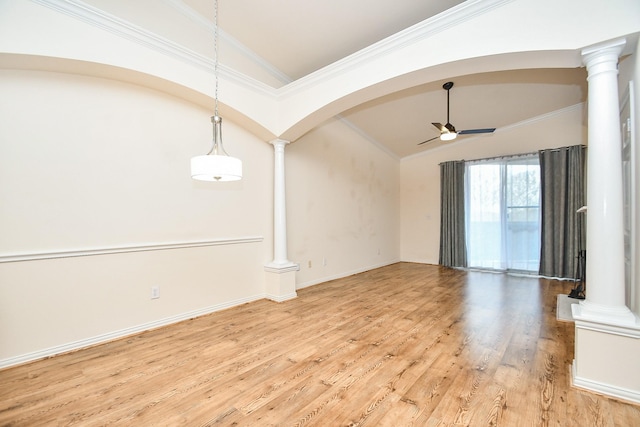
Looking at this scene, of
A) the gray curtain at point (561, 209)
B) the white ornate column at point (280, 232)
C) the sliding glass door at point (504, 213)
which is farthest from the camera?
the sliding glass door at point (504, 213)

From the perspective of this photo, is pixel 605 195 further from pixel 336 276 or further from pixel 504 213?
pixel 504 213

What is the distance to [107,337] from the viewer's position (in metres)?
2.69

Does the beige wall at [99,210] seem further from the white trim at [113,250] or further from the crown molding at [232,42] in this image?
the crown molding at [232,42]

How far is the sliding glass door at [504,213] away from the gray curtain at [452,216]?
0.43 ft

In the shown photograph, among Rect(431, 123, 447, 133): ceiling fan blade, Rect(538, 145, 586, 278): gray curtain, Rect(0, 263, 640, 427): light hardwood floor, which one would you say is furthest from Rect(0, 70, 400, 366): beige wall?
Rect(538, 145, 586, 278): gray curtain

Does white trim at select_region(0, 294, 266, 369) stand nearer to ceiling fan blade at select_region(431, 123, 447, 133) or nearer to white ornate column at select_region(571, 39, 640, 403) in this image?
white ornate column at select_region(571, 39, 640, 403)

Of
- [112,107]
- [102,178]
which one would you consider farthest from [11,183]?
[112,107]

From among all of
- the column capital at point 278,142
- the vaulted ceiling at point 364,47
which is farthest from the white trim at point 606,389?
the column capital at point 278,142

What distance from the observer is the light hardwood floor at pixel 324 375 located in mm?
1680

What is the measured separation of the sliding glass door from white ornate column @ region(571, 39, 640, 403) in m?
4.30

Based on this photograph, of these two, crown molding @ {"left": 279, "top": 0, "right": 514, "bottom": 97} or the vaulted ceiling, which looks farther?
the vaulted ceiling

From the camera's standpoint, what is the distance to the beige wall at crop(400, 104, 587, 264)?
530 cm

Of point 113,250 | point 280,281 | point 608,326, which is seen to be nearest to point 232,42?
point 113,250

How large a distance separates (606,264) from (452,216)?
4.68 meters
